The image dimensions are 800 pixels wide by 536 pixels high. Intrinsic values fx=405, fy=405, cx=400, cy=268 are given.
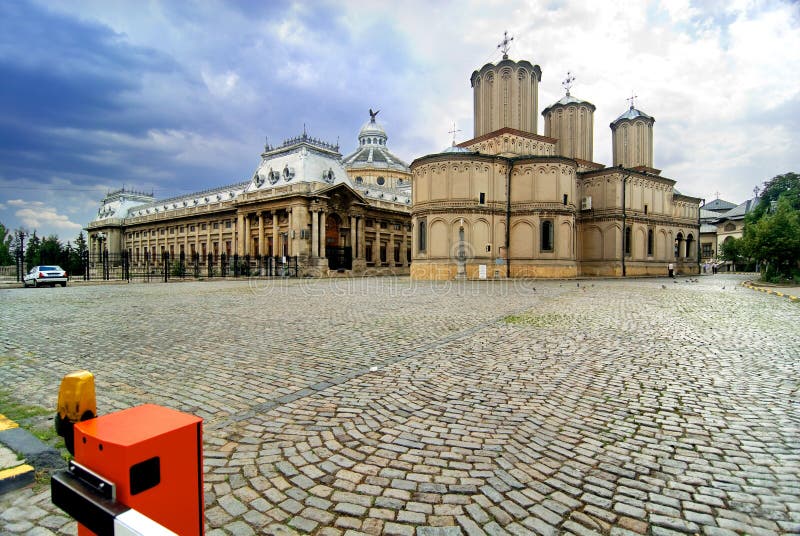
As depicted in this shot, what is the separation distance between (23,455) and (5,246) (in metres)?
94.3

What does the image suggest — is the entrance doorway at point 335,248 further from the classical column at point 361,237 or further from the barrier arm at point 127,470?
the barrier arm at point 127,470

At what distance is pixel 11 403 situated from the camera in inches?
186

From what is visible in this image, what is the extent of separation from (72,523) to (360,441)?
2.13 metres

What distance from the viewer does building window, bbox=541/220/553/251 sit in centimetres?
3728

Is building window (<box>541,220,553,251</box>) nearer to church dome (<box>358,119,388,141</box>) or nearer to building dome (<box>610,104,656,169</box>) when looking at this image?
building dome (<box>610,104,656,169</box>)

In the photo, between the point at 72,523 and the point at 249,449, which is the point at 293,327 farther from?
the point at 72,523

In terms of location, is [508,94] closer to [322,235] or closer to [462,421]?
[322,235]

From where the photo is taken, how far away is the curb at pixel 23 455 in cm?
303

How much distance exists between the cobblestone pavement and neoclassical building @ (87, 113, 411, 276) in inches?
1500

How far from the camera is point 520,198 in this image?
38031 mm

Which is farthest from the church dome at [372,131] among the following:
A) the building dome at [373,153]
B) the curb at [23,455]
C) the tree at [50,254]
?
the curb at [23,455]

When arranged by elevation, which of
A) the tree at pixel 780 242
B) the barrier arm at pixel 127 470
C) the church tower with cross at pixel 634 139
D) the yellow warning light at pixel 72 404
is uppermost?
the church tower with cross at pixel 634 139

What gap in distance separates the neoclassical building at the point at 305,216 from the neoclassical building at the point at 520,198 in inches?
563

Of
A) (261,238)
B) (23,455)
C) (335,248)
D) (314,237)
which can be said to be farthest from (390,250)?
(23,455)
